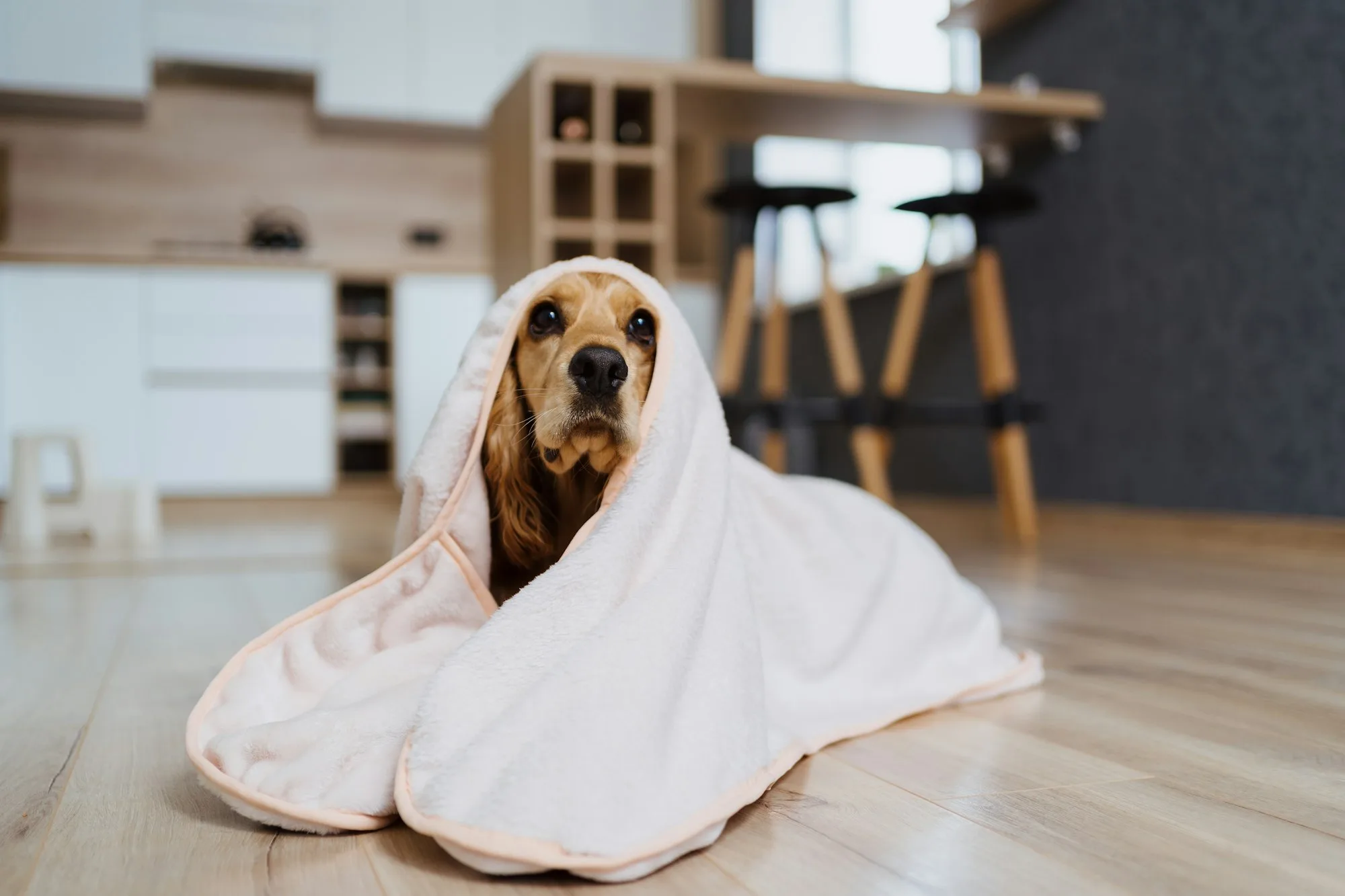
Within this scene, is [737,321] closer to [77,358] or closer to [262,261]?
[262,261]

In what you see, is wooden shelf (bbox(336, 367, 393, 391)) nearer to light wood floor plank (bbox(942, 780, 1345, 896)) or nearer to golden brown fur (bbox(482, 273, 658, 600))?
golden brown fur (bbox(482, 273, 658, 600))

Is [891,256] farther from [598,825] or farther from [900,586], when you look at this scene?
[598,825]

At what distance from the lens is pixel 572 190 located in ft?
9.06

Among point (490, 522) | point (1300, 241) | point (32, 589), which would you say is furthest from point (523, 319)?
point (1300, 241)

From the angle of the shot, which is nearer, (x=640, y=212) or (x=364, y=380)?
(x=640, y=212)

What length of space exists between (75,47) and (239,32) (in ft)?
2.12

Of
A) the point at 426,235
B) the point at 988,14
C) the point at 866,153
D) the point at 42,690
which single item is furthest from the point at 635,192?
the point at 426,235

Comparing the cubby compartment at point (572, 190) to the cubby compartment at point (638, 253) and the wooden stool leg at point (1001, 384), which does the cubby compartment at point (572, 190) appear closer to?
the cubby compartment at point (638, 253)

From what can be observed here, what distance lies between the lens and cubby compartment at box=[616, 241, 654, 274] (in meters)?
2.64

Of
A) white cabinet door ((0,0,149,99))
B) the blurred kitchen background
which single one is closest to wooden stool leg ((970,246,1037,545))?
the blurred kitchen background

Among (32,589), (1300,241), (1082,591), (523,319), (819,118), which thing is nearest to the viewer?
(523,319)

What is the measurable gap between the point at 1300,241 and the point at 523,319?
212cm

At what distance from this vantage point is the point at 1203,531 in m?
2.80

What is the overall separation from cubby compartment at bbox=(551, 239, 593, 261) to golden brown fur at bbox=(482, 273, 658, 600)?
5.04 feet
